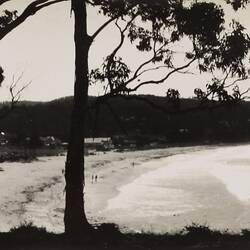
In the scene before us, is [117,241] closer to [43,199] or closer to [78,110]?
[78,110]

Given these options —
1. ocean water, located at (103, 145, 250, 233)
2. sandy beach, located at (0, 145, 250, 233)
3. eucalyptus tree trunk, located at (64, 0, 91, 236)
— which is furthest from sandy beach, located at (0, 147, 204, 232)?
eucalyptus tree trunk, located at (64, 0, 91, 236)

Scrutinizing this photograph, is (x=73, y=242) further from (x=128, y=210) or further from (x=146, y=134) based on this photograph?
(x=146, y=134)

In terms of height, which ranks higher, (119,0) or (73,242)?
(119,0)

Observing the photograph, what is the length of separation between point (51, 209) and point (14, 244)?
18.6 m

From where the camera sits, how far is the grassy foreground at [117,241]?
42.7 ft

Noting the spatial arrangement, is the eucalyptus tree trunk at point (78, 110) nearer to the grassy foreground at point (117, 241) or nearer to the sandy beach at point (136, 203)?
the grassy foreground at point (117, 241)

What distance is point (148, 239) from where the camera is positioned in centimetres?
1457

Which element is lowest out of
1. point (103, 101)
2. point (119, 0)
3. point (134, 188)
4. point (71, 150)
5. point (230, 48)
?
point (134, 188)

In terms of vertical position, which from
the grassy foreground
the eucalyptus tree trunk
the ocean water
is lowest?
the ocean water

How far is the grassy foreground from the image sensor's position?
42.7 ft

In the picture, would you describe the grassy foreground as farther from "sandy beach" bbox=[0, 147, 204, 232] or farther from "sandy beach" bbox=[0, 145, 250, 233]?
"sandy beach" bbox=[0, 145, 250, 233]

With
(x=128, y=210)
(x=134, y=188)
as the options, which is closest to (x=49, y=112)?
(x=134, y=188)

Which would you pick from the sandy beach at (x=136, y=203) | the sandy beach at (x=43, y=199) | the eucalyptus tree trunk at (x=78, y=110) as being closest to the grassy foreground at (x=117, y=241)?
the eucalyptus tree trunk at (x=78, y=110)

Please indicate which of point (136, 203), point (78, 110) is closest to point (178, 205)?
point (136, 203)
